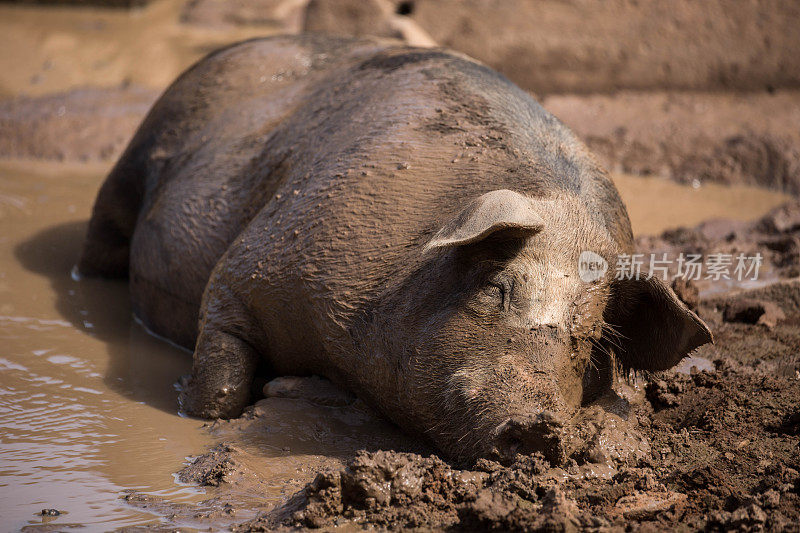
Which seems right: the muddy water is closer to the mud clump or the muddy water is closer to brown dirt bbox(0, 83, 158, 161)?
the mud clump

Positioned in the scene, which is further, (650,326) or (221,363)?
(221,363)

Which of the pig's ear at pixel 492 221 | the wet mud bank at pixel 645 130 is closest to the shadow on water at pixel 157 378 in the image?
the pig's ear at pixel 492 221

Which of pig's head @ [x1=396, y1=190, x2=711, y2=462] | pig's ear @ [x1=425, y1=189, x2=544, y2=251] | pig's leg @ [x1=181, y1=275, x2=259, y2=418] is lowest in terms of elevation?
pig's leg @ [x1=181, y1=275, x2=259, y2=418]

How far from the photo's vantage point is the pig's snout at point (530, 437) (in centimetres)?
317

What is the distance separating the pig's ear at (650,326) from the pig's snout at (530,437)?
0.68m

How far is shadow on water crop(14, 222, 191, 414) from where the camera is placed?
4.49 metres

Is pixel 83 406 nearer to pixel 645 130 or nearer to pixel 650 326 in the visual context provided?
pixel 650 326

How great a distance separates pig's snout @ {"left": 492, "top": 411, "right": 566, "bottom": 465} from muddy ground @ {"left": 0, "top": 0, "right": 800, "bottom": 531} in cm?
7

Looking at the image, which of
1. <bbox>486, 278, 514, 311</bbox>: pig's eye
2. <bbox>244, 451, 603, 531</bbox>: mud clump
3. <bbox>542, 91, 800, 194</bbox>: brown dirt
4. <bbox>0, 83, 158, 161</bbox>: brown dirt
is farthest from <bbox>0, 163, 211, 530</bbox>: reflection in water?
<bbox>542, 91, 800, 194</bbox>: brown dirt

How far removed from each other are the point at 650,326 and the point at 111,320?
122 inches

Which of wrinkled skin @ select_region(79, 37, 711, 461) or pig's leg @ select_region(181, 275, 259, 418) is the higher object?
wrinkled skin @ select_region(79, 37, 711, 461)

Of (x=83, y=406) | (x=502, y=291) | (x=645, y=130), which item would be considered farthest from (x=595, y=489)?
(x=645, y=130)

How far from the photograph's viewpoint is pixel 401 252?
151 inches

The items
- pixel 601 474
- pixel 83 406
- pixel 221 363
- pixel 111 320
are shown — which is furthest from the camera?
pixel 111 320
